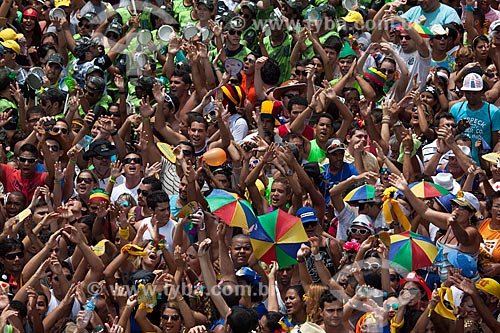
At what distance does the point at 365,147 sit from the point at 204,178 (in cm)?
149

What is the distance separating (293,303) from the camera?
39.2 feet

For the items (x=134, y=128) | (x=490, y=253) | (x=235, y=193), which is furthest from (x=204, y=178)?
(x=490, y=253)

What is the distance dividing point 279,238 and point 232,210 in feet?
1.86

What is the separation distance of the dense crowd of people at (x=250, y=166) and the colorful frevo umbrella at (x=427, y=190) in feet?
0.06

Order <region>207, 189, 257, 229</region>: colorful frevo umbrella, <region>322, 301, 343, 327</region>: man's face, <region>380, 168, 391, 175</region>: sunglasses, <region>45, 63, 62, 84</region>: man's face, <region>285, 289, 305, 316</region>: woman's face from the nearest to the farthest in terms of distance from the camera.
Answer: <region>322, 301, 343, 327</region>: man's face
<region>285, 289, 305, 316</region>: woman's face
<region>207, 189, 257, 229</region>: colorful frevo umbrella
<region>380, 168, 391, 175</region>: sunglasses
<region>45, 63, 62, 84</region>: man's face

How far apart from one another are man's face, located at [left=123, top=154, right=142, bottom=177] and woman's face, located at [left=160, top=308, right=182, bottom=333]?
8.73 feet

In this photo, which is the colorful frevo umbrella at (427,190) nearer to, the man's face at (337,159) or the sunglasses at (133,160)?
the man's face at (337,159)

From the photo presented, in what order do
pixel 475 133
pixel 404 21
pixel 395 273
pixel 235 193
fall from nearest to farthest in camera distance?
pixel 395 273 → pixel 235 193 → pixel 475 133 → pixel 404 21

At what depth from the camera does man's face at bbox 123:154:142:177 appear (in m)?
14.4

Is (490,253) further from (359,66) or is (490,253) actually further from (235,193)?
(359,66)

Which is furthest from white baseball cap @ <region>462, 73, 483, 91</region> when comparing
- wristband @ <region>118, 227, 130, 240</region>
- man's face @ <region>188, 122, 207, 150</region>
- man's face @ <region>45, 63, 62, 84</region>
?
man's face @ <region>45, 63, 62, 84</region>

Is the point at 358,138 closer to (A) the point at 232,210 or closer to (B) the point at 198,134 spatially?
(B) the point at 198,134

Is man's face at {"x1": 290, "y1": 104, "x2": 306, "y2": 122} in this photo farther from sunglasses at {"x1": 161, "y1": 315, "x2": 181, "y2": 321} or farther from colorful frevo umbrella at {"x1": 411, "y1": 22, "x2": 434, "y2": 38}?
sunglasses at {"x1": 161, "y1": 315, "x2": 181, "y2": 321}

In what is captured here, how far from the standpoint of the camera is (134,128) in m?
15.6
